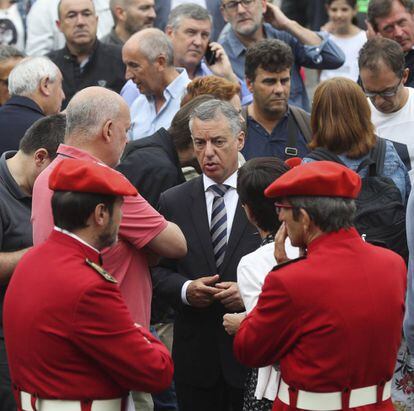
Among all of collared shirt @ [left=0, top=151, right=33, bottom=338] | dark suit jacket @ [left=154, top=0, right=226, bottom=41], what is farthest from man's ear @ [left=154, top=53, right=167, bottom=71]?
dark suit jacket @ [left=154, top=0, right=226, bottom=41]

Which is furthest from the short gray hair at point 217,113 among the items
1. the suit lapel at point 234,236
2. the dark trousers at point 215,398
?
the dark trousers at point 215,398

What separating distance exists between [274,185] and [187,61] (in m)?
4.78

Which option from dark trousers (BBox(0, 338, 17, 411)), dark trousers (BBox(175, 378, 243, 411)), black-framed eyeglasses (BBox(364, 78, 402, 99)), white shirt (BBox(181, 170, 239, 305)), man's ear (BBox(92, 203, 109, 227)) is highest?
man's ear (BBox(92, 203, 109, 227))

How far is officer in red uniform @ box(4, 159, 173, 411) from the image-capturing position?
13.9ft

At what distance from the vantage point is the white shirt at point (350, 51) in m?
11.1

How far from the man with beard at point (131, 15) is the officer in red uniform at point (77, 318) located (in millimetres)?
5962

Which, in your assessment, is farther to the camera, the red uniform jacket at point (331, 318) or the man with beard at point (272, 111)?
the man with beard at point (272, 111)

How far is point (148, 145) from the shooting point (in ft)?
22.1

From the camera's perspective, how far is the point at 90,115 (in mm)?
5215

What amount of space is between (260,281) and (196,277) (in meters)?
1.18

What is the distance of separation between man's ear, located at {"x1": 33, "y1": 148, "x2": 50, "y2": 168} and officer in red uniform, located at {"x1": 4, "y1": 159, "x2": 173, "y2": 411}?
1.40 meters

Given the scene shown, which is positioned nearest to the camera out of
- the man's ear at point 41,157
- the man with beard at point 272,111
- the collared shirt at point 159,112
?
the man's ear at point 41,157

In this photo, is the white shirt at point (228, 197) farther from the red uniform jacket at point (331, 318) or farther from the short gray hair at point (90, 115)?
the red uniform jacket at point (331, 318)

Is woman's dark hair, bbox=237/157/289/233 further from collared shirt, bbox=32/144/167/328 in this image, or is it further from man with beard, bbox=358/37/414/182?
man with beard, bbox=358/37/414/182
